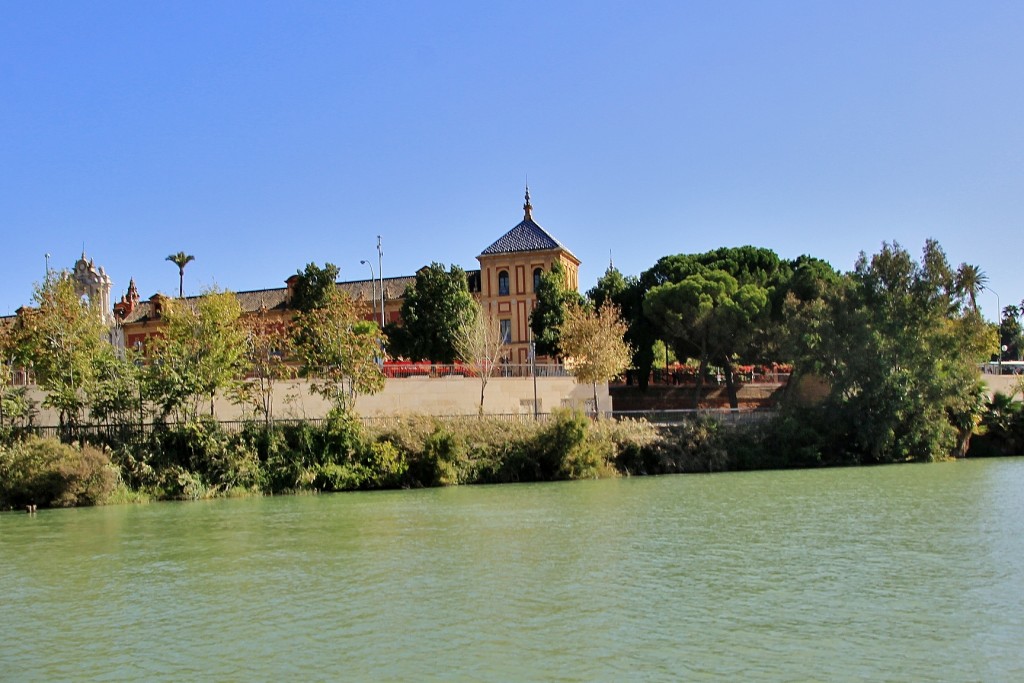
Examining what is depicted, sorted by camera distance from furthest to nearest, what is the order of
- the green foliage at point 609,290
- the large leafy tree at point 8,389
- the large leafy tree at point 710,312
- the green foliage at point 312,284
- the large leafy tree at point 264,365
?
the green foliage at point 312,284, the green foliage at point 609,290, the large leafy tree at point 710,312, the large leafy tree at point 264,365, the large leafy tree at point 8,389

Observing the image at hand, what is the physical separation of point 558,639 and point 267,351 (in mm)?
26700

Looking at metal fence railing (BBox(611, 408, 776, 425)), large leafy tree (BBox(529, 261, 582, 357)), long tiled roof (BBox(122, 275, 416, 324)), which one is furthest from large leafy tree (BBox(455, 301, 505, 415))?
long tiled roof (BBox(122, 275, 416, 324))

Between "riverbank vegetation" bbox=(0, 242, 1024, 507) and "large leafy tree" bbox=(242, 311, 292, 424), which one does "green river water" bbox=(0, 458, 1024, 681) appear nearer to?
"riverbank vegetation" bbox=(0, 242, 1024, 507)

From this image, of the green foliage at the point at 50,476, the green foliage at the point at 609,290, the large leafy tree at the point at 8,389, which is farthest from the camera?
the green foliage at the point at 609,290

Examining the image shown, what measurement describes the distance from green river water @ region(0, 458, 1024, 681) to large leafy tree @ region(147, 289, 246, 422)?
278 inches

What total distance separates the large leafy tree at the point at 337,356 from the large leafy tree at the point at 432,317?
760 inches

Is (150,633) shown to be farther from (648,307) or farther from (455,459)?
(648,307)

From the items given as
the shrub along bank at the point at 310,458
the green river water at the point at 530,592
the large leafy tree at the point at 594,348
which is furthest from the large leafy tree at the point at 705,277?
the green river water at the point at 530,592

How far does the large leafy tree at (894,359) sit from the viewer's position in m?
43.7

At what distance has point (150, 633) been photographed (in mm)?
15375

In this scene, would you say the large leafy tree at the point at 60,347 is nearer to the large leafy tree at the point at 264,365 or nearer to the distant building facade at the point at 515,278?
the large leafy tree at the point at 264,365

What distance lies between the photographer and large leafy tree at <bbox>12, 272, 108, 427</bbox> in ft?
118

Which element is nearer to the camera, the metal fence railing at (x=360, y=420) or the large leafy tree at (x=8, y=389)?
the large leafy tree at (x=8, y=389)

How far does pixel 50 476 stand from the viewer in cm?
3259
